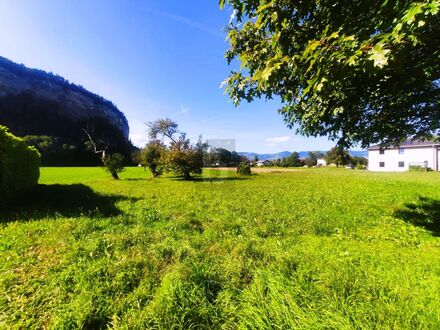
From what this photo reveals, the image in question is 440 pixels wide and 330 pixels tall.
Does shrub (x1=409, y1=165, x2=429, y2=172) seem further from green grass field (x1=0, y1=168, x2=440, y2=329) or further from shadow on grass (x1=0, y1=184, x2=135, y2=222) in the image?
shadow on grass (x1=0, y1=184, x2=135, y2=222)

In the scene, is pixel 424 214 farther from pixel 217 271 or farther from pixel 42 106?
pixel 42 106

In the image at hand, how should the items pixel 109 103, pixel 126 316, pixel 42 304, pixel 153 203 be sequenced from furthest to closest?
pixel 109 103 < pixel 153 203 < pixel 42 304 < pixel 126 316

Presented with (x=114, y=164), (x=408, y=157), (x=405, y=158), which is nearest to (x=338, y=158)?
(x=405, y=158)

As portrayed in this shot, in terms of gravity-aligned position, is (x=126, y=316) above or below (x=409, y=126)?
below

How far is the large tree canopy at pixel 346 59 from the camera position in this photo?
2547 mm

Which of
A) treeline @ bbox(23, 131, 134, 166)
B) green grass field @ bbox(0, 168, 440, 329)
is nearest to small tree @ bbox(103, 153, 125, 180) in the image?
green grass field @ bbox(0, 168, 440, 329)

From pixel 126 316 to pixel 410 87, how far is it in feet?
22.8

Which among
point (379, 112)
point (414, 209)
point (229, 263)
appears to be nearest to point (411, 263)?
point (229, 263)

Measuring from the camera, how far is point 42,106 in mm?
109500

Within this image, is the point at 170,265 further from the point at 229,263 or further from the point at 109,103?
the point at 109,103

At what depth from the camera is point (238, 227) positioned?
6480 millimetres

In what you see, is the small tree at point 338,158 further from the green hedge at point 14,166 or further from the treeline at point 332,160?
the green hedge at point 14,166

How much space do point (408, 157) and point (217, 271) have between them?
193ft

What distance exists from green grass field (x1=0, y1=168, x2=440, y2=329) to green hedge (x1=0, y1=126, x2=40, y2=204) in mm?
1800
